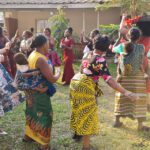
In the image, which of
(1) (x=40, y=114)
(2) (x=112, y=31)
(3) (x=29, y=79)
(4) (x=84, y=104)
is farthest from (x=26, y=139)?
(2) (x=112, y=31)

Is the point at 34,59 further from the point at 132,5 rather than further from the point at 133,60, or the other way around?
the point at 132,5

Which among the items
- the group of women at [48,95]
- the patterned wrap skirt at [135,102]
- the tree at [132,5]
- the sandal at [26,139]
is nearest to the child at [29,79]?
the group of women at [48,95]

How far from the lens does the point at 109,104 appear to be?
25.0 ft

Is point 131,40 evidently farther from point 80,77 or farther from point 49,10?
point 49,10

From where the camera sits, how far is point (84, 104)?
4.70 m

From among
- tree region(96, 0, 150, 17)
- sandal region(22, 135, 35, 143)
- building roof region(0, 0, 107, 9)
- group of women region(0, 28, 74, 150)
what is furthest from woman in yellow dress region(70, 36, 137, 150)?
building roof region(0, 0, 107, 9)

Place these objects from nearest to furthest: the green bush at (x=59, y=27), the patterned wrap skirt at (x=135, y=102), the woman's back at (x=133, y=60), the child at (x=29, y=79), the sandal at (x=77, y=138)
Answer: the child at (x=29, y=79)
the sandal at (x=77, y=138)
the woman's back at (x=133, y=60)
the patterned wrap skirt at (x=135, y=102)
the green bush at (x=59, y=27)

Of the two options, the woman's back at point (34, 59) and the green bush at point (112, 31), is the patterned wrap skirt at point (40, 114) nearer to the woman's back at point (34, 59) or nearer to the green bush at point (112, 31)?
the woman's back at point (34, 59)

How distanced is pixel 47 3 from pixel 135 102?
11518 millimetres

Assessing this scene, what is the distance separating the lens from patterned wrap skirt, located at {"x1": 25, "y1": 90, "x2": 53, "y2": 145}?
4.78 meters

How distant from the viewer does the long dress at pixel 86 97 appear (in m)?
4.64

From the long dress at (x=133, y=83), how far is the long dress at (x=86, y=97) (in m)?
1.14

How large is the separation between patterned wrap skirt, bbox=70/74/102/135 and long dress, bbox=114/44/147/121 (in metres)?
1.18

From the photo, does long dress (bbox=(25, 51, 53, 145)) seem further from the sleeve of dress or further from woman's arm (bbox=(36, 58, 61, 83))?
the sleeve of dress
